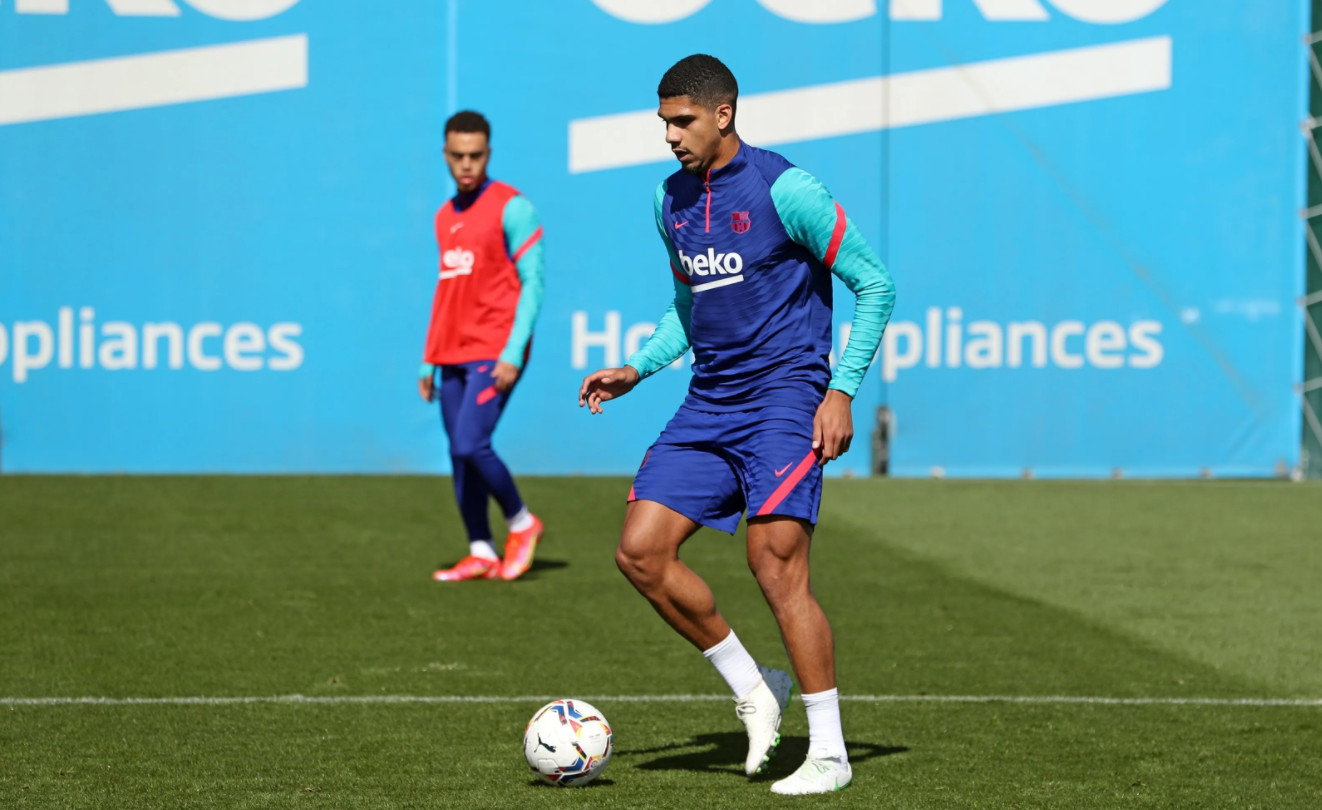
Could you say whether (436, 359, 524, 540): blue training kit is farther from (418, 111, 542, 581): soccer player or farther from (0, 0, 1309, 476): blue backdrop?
(0, 0, 1309, 476): blue backdrop

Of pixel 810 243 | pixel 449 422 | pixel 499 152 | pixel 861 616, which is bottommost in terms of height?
pixel 861 616

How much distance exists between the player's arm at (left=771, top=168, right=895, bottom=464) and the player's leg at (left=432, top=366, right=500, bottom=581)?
372 cm

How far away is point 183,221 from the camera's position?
12.0 metres

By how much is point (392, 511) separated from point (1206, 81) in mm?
6561

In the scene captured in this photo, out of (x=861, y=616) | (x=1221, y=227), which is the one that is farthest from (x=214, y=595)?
(x=1221, y=227)

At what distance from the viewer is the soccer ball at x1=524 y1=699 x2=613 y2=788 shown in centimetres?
424

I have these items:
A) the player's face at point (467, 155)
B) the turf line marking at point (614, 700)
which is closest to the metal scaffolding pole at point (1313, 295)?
the player's face at point (467, 155)

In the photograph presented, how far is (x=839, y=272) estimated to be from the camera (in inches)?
173

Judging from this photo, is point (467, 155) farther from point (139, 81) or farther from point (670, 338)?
point (139, 81)

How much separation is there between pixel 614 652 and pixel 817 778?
6.73ft

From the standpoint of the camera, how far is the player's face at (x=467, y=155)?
7.70 meters

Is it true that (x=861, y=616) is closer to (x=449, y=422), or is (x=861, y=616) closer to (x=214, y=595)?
(x=449, y=422)

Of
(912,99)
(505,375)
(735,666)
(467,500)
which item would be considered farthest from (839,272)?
(912,99)

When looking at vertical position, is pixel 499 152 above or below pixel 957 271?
above
